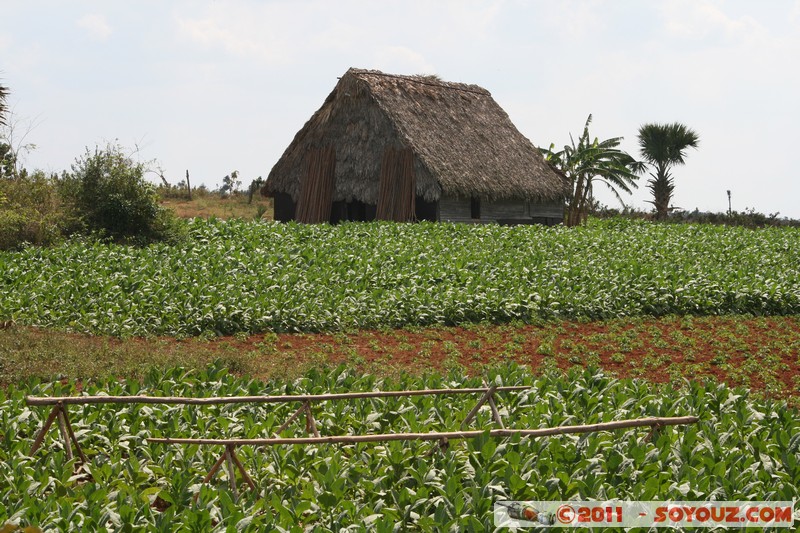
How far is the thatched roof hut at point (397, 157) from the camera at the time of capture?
82.8 ft

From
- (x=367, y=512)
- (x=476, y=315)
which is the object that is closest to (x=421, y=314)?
(x=476, y=315)

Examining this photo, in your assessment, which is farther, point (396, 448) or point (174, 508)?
point (396, 448)

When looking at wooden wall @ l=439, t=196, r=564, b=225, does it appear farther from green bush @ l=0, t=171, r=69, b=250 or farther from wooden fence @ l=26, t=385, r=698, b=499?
wooden fence @ l=26, t=385, r=698, b=499

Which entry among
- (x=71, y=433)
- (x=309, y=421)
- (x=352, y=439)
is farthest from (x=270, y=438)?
(x=71, y=433)

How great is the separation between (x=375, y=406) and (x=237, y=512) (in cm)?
264

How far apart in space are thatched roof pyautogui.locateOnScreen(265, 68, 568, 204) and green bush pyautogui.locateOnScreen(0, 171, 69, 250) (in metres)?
8.55

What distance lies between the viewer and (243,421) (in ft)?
22.4

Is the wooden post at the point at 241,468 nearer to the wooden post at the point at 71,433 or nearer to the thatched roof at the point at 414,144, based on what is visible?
the wooden post at the point at 71,433

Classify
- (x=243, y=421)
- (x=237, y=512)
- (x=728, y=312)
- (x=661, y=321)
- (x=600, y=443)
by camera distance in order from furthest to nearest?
(x=728, y=312) < (x=661, y=321) < (x=243, y=421) < (x=600, y=443) < (x=237, y=512)

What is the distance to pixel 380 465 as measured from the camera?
5.61m

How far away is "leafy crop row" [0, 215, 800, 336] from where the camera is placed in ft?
43.8

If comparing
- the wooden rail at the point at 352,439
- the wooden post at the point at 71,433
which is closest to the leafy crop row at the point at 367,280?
the wooden post at the point at 71,433

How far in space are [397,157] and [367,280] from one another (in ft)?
34.1

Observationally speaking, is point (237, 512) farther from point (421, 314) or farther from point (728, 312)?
point (728, 312)
